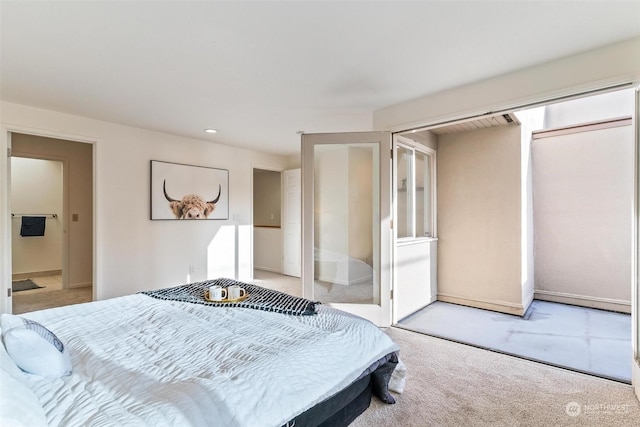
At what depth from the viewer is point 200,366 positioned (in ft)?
4.31

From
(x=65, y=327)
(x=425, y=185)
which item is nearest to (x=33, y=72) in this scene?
(x=65, y=327)

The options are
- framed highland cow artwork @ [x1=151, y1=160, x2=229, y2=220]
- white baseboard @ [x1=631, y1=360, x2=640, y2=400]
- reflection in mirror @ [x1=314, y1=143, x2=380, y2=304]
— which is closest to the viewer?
white baseboard @ [x1=631, y1=360, x2=640, y2=400]

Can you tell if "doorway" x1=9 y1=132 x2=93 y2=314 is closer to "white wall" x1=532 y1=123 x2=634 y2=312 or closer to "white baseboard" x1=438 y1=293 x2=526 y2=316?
"white baseboard" x1=438 y1=293 x2=526 y2=316

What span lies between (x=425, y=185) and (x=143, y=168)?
3918mm

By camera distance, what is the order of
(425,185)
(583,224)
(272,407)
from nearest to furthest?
(272,407), (583,224), (425,185)

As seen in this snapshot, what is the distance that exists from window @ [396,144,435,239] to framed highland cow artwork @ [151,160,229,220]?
115 inches

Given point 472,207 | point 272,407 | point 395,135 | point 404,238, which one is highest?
point 395,135

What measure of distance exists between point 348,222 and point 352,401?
2070 mm

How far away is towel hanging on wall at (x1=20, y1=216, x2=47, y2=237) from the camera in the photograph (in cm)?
576

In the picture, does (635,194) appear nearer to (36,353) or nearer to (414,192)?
(414,192)

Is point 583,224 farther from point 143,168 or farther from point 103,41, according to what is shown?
point 143,168

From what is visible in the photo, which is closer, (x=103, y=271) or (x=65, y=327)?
(x=65, y=327)

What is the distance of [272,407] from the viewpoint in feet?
3.77

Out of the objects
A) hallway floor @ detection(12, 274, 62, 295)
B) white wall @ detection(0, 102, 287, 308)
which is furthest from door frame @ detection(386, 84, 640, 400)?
hallway floor @ detection(12, 274, 62, 295)
